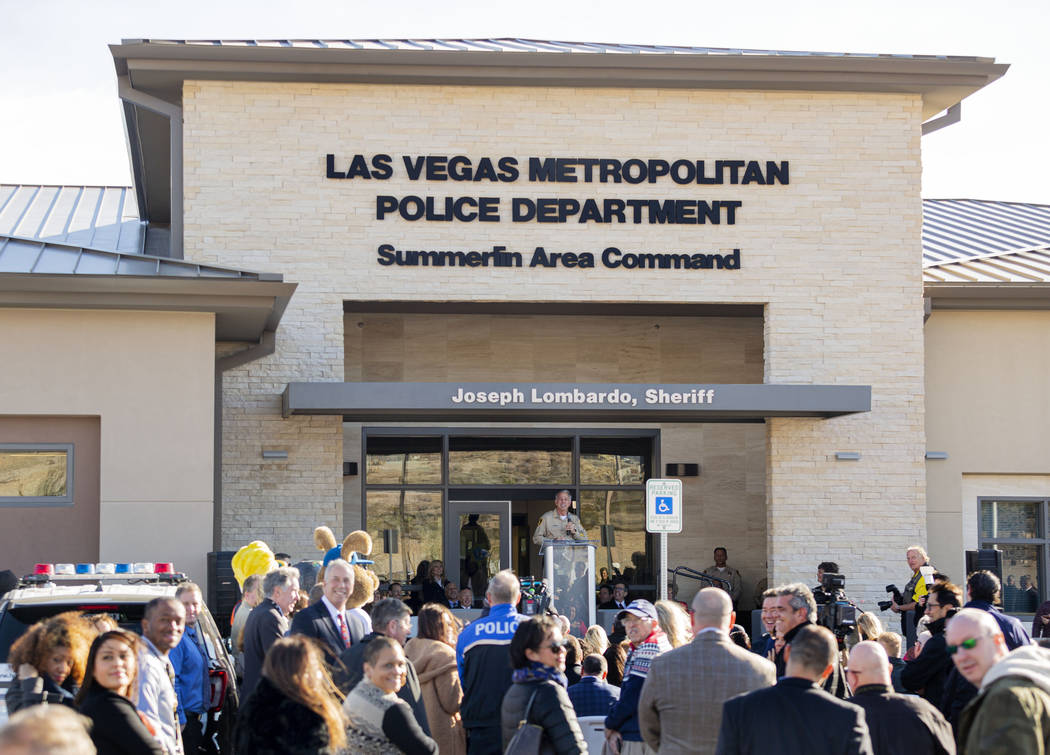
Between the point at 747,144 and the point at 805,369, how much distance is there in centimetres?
340

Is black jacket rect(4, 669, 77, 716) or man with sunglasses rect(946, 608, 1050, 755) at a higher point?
man with sunglasses rect(946, 608, 1050, 755)

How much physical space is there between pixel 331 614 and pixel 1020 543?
14396mm

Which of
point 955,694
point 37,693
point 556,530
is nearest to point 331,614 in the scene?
point 37,693

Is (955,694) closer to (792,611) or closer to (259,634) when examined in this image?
(792,611)

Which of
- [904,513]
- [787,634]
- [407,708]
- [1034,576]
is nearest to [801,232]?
[904,513]

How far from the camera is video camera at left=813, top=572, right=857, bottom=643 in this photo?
12.2m

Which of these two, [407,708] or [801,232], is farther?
[801,232]

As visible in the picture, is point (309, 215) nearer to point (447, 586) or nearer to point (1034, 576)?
point (447, 586)

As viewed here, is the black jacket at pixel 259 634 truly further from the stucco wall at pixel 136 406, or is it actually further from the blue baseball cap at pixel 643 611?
the stucco wall at pixel 136 406

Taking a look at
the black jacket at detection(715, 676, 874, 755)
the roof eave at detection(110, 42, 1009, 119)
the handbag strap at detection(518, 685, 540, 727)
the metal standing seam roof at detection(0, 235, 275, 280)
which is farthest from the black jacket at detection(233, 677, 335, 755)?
the roof eave at detection(110, 42, 1009, 119)

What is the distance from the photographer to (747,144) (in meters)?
19.2

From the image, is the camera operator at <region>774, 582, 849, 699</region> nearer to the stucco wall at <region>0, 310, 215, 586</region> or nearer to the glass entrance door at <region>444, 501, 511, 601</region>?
the stucco wall at <region>0, 310, 215, 586</region>

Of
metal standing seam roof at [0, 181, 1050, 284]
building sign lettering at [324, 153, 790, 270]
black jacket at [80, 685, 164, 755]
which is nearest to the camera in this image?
black jacket at [80, 685, 164, 755]

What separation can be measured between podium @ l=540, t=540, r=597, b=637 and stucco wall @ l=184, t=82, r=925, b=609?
3.94 m
